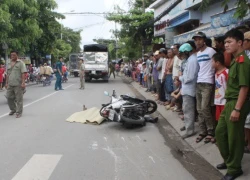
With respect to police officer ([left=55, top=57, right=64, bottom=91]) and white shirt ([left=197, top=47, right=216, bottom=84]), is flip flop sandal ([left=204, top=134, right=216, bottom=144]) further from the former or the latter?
police officer ([left=55, top=57, right=64, bottom=91])

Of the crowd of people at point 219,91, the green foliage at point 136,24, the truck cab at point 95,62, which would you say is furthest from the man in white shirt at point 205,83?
the green foliage at point 136,24

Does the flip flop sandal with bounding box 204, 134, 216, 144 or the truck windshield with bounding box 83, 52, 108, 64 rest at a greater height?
the truck windshield with bounding box 83, 52, 108, 64

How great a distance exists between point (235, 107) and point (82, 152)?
9.37 ft

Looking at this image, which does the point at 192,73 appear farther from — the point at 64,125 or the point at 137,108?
the point at 64,125

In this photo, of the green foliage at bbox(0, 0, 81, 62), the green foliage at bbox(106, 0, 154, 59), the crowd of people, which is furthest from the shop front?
the green foliage at bbox(106, 0, 154, 59)

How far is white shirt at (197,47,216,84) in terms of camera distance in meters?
6.16

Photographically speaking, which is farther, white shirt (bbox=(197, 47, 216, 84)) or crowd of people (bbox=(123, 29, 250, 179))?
white shirt (bbox=(197, 47, 216, 84))

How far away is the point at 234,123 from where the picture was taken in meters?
4.28

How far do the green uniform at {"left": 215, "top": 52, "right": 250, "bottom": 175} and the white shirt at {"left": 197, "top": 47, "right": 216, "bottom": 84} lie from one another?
5.63ft

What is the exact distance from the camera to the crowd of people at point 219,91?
427 centimetres

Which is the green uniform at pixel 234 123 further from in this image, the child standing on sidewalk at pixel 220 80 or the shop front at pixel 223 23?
the shop front at pixel 223 23

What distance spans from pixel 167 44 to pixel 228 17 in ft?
39.3

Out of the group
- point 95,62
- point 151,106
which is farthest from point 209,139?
point 95,62

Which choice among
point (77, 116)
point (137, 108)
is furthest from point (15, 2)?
point (137, 108)
